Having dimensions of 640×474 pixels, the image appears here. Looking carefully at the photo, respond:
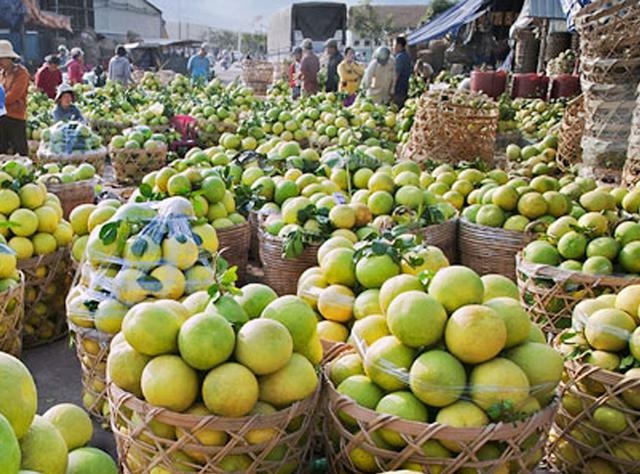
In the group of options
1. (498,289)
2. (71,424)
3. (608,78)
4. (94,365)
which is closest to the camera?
(71,424)

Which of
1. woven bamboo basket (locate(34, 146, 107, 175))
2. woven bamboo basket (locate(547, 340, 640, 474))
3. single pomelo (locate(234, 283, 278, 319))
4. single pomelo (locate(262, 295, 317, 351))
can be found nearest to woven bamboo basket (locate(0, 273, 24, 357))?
single pomelo (locate(234, 283, 278, 319))

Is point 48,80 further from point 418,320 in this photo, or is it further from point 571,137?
point 418,320

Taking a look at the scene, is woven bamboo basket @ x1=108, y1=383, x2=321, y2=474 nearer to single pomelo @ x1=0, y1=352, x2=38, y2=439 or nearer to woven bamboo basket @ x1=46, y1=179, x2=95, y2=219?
single pomelo @ x1=0, y1=352, x2=38, y2=439

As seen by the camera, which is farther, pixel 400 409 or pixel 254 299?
pixel 254 299

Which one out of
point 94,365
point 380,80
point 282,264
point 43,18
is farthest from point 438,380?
point 43,18

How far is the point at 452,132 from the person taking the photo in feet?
20.7

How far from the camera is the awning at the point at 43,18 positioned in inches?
1086

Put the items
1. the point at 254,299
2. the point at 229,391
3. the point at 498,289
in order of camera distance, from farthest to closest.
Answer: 1. the point at 498,289
2. the point at 254,299
3. the point at 229,391

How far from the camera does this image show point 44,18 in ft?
94.7

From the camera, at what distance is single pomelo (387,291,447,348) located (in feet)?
6.19

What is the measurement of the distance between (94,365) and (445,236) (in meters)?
2.23

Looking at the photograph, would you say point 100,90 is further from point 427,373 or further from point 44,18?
point 44,18

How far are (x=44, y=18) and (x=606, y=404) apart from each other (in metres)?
31.6

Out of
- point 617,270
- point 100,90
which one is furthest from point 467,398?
point 100,90
